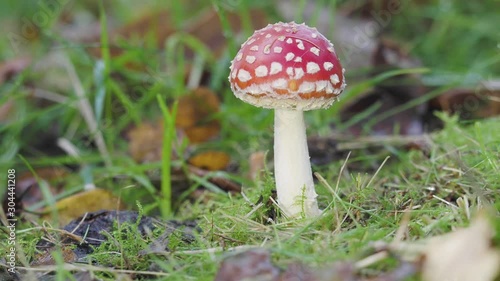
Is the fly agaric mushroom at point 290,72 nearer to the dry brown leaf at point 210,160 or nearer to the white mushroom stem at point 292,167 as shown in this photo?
the white mushroom stem at point 292,167

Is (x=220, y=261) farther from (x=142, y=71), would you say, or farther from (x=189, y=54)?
(x=189, y=54)

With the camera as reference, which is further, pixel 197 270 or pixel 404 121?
pixel 404 121

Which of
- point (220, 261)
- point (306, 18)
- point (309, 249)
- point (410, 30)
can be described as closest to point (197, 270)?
point (220, 261)

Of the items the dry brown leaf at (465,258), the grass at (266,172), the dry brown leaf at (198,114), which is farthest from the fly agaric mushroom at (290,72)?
the dry brown leaf at (198,114)

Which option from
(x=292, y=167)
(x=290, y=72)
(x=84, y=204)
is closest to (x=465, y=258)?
(x=290, y=72)

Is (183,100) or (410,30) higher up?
(410,30)
